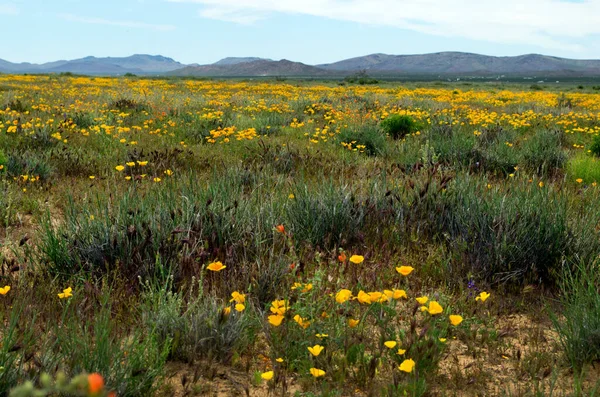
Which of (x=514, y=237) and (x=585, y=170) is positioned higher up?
(x=514, y=237)

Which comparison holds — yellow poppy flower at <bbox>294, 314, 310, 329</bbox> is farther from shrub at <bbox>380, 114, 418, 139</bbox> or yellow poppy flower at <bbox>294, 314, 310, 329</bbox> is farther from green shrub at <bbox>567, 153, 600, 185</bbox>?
shrub at <bbox>380, 114, 418, 139</bbox>

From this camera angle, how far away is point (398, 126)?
32.7ft

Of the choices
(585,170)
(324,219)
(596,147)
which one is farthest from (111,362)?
(596,147)

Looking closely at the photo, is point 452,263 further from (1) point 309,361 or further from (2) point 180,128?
(2) point 180,128

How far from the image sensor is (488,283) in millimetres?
3258

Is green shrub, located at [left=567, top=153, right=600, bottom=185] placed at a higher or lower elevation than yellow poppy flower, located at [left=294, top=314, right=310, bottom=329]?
lower

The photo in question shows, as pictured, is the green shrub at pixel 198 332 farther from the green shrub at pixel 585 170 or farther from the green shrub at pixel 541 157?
the green shrub at pixel 541 157

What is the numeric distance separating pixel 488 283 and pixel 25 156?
5.57 meters

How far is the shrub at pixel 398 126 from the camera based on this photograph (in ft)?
32.6

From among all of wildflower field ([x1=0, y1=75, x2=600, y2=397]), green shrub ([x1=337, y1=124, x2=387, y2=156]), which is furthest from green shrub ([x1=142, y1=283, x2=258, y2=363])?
green shrub ([x1=337, y1=124, x2=387, y2=156])

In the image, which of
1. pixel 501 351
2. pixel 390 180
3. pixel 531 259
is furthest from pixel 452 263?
pixel 390 180

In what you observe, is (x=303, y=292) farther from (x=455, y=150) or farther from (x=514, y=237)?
(x=455, y=150)

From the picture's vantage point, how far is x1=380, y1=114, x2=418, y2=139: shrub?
9.93 meters

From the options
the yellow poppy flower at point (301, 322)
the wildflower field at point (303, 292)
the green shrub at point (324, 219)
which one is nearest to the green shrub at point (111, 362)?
the wildflower field at point (303, 292)
